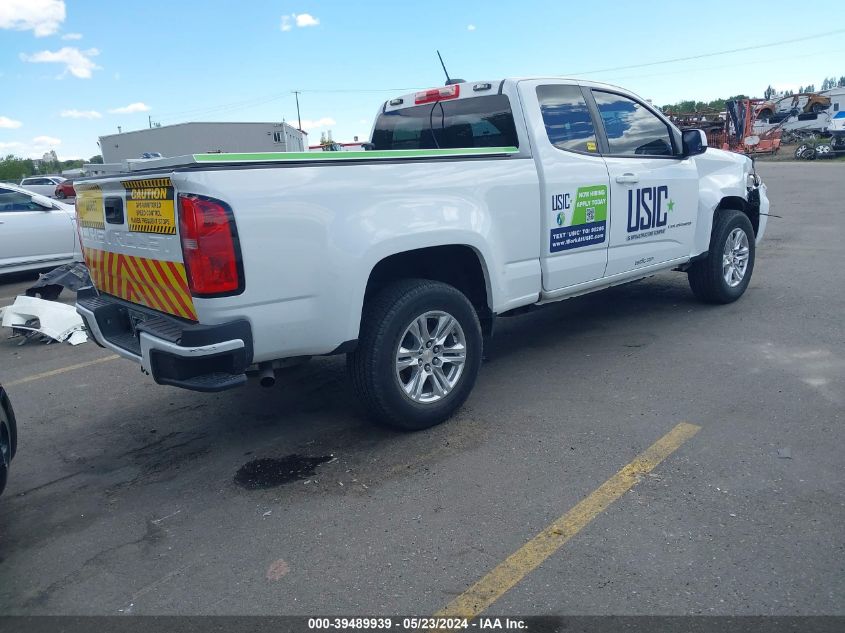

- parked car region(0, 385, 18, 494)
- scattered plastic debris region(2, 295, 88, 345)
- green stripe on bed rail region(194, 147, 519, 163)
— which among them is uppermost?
green stripe on bed rail region(194, 147, 519, 163)

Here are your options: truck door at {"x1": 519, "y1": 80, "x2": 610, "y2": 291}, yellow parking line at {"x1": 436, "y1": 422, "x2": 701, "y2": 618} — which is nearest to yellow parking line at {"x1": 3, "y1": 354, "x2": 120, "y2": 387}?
truck door at {"x1": 519, "y1": 80, "x2": 610, "y2": 291}

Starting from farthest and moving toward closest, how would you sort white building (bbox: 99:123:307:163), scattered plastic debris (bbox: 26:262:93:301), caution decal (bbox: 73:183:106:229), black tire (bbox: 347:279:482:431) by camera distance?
1. white building (bbox: 99:123:307:163)
2. scattered plastic debris (bbox: 26:262:93:301)
3. caution decal (bbox: 73:183:106:229)
4. black tire (bbox: 347:279:482:431)

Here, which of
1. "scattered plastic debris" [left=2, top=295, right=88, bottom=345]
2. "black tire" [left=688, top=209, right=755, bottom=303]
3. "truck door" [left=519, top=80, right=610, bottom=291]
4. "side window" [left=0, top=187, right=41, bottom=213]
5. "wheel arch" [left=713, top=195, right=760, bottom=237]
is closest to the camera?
"truck door" [left=519, top=80, right=610, bottom=291]

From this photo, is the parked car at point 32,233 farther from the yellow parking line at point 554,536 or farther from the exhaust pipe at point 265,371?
the yellow parking line at point 554,536

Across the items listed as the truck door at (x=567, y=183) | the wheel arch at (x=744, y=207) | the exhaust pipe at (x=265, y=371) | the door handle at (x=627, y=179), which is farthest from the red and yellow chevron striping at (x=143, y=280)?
the wheel arch at (x=744, y=207)

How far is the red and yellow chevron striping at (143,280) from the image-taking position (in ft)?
11.1

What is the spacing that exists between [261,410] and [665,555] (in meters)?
2.89

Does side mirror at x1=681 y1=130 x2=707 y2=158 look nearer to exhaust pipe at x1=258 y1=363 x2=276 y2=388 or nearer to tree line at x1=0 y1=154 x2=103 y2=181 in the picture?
exhaust pipe at x1=258 y1=363 x2=276 y2=388

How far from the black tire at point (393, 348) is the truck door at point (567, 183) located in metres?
0.94

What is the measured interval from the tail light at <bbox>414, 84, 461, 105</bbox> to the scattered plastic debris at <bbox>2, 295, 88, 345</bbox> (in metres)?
4.13

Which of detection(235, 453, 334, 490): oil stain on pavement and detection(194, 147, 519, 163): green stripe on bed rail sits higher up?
detection(194, 147, 519, 163): green stripe on bed rail

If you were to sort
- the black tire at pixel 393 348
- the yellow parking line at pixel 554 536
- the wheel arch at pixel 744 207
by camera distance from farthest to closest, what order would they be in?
the wheel arch at pixel 744 207 → the black tire at pixel 393 348 → the yellow parking line at pixel 554 536

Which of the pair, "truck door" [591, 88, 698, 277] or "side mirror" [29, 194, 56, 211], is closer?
"truck door" [591, 88, 698, 277]

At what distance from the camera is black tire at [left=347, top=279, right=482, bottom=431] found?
379 cm
